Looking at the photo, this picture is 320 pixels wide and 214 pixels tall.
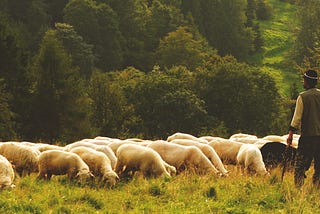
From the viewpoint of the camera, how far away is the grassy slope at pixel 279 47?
4027 inches

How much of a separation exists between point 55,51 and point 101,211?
141 feet

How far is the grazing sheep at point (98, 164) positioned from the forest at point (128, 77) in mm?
27250

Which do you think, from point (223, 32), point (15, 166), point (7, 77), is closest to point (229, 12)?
point (223, 32)

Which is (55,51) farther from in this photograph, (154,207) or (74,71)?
(154,207)

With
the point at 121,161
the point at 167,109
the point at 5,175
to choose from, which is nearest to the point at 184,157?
the point at 121,161

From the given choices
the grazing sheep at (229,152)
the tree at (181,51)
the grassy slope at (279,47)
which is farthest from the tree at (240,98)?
the grazing sheep at (229,152)

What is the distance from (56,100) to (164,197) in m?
40.0

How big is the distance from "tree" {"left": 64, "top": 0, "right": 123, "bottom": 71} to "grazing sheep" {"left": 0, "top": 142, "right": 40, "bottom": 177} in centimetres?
7745

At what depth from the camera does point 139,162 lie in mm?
15062

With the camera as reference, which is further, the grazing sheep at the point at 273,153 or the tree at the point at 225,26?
the tree at the point at 225,26

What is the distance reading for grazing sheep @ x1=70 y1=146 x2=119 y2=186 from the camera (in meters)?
14.0

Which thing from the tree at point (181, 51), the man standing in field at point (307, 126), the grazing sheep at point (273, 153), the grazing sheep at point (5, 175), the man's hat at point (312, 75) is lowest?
the tree at point (181, 51)

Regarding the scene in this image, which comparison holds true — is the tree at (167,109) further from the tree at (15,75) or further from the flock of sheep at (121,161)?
the flock of sheep at (121,161)

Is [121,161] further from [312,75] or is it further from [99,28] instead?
[99,28]
